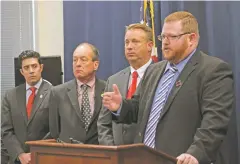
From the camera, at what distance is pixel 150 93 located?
8.80 ft

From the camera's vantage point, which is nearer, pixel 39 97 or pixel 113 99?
pixel 113 99

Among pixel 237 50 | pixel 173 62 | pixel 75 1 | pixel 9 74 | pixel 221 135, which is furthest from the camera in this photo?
pixel 9 74

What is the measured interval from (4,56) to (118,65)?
154 centimetres

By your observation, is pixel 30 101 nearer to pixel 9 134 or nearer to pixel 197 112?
pixel 9 134

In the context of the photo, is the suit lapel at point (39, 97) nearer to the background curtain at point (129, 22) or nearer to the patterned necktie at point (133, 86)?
the background curtain at point (129, 22)

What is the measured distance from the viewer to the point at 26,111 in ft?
13.2

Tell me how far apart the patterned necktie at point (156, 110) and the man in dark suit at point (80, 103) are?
101 cm

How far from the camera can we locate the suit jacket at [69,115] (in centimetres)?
352

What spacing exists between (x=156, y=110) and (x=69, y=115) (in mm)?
1160

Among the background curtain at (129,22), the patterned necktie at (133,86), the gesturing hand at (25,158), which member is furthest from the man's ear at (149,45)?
the gesturing hand at (25,158)

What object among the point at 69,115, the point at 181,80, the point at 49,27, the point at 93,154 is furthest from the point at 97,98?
the point at 49,27

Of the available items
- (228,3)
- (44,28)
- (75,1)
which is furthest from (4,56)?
(228,3)

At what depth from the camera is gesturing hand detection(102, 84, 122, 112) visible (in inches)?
97.0

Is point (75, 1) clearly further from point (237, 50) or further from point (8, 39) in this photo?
point (237, 50)
